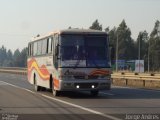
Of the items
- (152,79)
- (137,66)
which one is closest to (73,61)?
(152,79)

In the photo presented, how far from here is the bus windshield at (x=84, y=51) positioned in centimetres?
2297

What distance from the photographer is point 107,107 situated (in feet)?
59.8

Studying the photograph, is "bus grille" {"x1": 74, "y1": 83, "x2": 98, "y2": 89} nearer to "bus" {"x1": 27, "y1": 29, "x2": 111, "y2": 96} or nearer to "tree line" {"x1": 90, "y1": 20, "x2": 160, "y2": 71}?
"bus" {"x1": 27, "y1": 29, "x2": 111, "y2": 96}

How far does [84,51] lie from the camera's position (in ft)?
75.9

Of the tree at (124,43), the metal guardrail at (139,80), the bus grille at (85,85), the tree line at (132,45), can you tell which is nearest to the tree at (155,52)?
the tree line at (132,45)

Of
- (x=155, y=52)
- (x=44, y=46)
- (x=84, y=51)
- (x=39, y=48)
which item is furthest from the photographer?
(x=155, y=52)

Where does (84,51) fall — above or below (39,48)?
below

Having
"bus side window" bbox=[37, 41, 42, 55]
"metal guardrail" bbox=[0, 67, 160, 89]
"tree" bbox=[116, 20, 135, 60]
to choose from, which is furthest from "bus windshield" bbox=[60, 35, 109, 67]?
"tree" bbox=[116, 20, 135, 60]

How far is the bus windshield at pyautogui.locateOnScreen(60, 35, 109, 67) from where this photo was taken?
2297 centimetres

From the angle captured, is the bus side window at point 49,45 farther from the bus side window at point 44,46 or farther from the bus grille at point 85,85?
the bus grille at point 85,85

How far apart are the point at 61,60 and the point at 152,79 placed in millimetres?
13382

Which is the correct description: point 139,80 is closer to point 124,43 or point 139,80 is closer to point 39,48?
point 39,48

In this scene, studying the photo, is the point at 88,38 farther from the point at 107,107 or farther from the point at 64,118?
the point at 64,118

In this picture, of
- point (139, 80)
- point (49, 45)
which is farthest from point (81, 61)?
point (139, 80)
